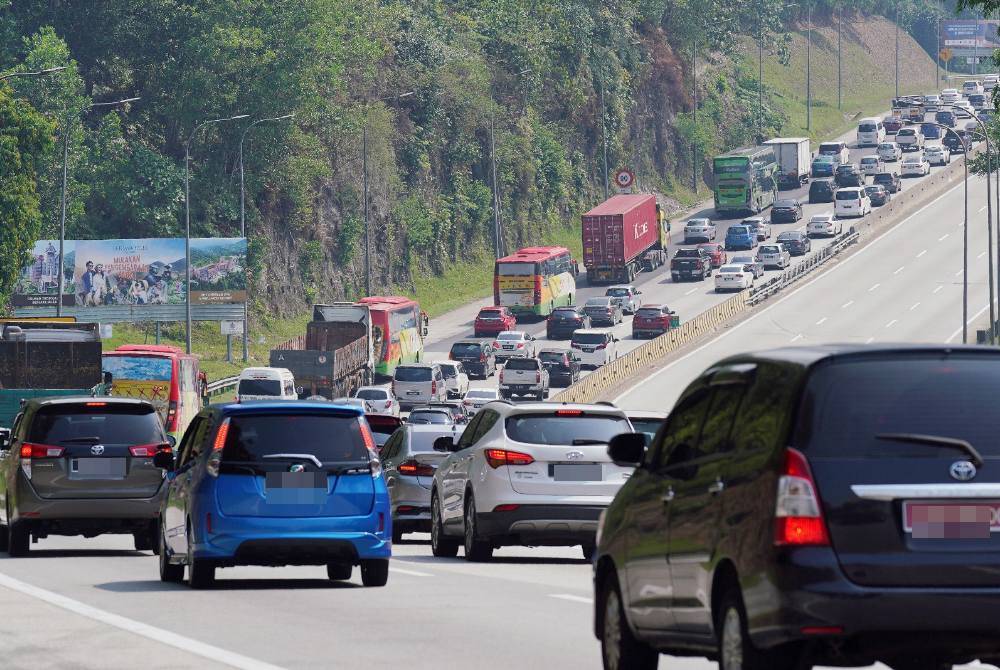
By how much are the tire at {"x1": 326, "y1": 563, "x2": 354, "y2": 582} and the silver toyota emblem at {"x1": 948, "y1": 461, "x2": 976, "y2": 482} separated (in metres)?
10.2

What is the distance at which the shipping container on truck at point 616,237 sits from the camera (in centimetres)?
9988

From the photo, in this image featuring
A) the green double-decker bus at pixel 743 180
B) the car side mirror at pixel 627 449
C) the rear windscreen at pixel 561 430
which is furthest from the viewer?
the green double-decker bus at pixel 743 180

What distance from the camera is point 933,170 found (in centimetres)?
14025

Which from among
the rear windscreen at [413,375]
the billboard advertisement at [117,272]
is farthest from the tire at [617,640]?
the billboard advertisement at [117,272]

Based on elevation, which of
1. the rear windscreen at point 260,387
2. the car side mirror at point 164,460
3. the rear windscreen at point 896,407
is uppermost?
the rear windscreen at point 896,407

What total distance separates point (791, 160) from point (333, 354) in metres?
72.0

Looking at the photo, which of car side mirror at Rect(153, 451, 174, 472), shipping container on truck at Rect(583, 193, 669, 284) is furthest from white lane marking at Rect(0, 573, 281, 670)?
shipping container on truck at Rect(583, 193, 669, 284)

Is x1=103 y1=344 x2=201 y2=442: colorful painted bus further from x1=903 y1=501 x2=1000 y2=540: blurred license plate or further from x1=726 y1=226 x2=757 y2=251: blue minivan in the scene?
x1=726 y1=226 x2=757 y2=251: blue minivan

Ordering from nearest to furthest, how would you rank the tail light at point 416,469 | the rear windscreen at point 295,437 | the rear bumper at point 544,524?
the rear windscreen at point 295,437, the rear bumper at point 544,524, the tail light at point 416,469

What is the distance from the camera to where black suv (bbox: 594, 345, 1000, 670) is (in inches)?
327

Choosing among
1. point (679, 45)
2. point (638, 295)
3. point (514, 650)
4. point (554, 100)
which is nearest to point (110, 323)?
point (638, 295)

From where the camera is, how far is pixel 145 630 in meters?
13.4

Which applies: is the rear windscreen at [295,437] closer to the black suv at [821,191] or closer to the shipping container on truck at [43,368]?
the shipping container on truck at [43,368]

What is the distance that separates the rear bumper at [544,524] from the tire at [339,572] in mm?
1957
